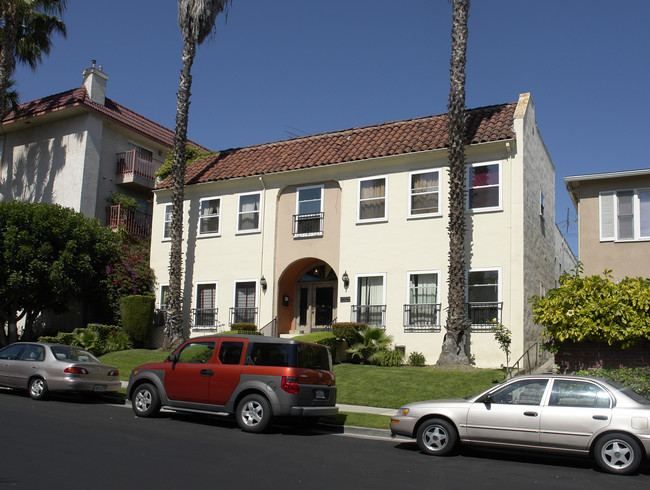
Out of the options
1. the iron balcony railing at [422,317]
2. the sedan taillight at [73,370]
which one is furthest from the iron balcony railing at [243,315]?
the sedan taillight at [73,370]

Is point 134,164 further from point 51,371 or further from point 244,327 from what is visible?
point 51,371

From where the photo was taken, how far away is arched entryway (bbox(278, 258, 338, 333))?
22938 millimetres

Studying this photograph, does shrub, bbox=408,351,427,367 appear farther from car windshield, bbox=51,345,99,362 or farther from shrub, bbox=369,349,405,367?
car windshield, bbox=51,345,99,362

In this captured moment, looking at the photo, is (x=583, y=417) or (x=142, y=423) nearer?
(x=583, y=417)

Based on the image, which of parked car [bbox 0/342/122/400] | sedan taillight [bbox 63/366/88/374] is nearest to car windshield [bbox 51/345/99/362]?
parked car [bbox 0/342/122/400]

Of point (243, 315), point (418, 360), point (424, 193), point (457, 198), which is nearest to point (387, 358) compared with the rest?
point (418, 360)

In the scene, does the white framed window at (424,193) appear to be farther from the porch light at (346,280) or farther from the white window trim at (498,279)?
the porch light at (346,280)

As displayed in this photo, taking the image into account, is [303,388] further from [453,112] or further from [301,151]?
[301,151]

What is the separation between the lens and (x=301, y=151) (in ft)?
78.6

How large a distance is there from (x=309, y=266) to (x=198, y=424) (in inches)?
466

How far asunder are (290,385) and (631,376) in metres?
7.57

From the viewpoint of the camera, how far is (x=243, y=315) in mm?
23266

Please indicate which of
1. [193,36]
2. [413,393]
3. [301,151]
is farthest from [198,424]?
[193,36]

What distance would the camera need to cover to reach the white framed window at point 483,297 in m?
18.4
